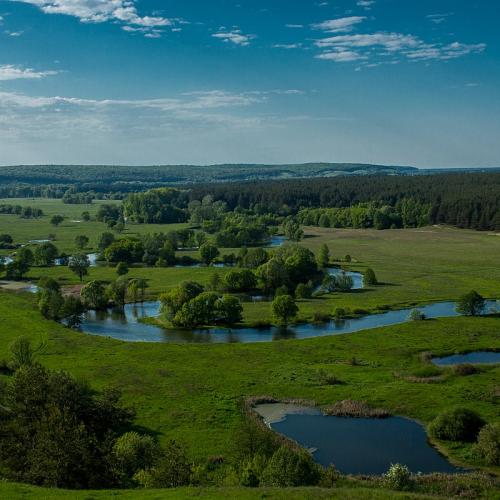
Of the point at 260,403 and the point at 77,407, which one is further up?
the point at 77,407

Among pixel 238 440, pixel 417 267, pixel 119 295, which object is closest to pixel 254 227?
pixel 417 267

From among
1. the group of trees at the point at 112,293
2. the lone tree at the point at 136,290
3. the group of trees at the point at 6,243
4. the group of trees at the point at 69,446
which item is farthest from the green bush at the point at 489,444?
the group of trees at the point at 6,243

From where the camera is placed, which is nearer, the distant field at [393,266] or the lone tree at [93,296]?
the lone tree at [93,296]

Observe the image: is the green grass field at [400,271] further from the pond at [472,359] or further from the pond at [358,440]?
the pond at [358,440]

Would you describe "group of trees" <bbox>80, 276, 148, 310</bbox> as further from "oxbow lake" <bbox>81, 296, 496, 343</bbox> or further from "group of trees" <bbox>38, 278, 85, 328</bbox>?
"group of trees" <bbox>38, 278, 85, 328</bbox>

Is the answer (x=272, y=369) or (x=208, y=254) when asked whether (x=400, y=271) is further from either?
(x=272, y=369)

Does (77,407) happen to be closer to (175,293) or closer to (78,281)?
(175,293)

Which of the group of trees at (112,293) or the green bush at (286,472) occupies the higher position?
the green bush at (286,472)

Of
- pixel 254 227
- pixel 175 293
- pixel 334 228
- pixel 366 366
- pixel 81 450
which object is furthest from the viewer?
pixel 334 228
